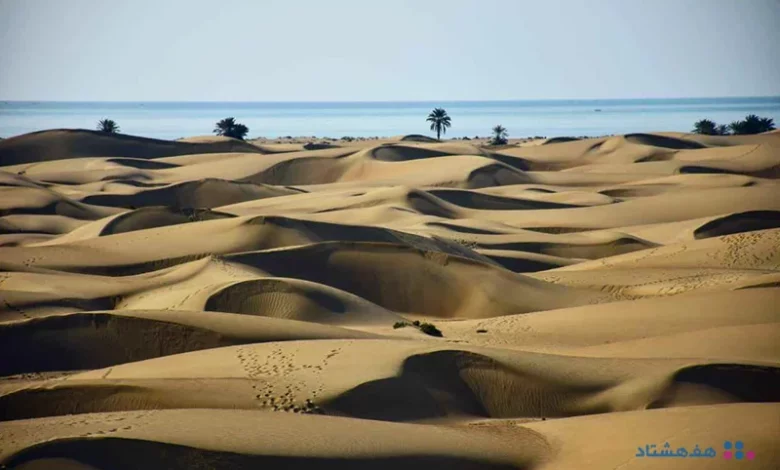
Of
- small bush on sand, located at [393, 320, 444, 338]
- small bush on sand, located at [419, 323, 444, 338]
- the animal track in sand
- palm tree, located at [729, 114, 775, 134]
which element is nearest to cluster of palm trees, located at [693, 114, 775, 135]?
palm tree, located at [729, 114, 775, 134]

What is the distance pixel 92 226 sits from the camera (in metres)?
36.1

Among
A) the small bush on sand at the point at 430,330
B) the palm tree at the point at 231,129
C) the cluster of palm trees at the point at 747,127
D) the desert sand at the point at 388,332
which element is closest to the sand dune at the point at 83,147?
the palm tree at the point at 231,129

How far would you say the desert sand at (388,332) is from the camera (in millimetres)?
12219

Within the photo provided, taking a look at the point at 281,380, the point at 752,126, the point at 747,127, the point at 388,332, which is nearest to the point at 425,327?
the point at 388,332

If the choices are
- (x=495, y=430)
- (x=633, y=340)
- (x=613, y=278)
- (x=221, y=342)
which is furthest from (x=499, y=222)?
(x=495, y=430)

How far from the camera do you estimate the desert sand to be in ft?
40.1

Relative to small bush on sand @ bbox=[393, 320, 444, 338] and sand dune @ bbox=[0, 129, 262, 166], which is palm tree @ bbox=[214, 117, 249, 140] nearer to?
sand dune @ bbox=[0, 129, 262, 166]

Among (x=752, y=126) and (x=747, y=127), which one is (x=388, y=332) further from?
(x=752, y=126)

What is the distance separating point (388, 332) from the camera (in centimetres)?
2111

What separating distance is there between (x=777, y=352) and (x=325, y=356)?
7465 mm

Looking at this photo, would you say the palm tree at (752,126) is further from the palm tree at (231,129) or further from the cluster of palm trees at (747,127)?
the palm tree at (231,129)

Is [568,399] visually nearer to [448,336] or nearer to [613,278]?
[448,336]

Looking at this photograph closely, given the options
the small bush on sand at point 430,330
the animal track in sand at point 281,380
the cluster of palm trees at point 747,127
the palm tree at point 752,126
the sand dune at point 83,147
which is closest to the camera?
the animal track in sand at point 281,380

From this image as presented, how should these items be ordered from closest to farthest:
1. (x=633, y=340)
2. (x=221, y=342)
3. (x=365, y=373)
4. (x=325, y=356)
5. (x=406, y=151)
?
(x=365, y=373) → (x=325, y=356) → (x=221, y=342) → (x=633, y=340) → (x=406, y=151)
